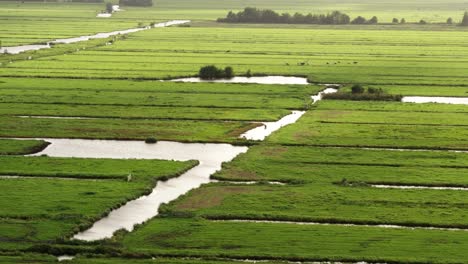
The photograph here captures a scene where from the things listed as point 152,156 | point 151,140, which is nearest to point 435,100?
point 151,140

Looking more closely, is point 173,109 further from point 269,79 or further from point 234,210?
point 234,210

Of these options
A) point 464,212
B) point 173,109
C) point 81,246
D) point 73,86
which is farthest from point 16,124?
point 464,212

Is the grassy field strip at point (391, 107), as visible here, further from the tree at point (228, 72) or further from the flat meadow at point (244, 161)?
the tree at point (228, 72)

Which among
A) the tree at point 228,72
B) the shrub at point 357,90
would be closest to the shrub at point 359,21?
the tree at point 228,72

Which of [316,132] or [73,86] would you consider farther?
[73,86]

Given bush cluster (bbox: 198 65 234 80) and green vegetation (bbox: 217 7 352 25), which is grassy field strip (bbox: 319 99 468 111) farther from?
green vegetation (bbox: 217 7 352 25)
